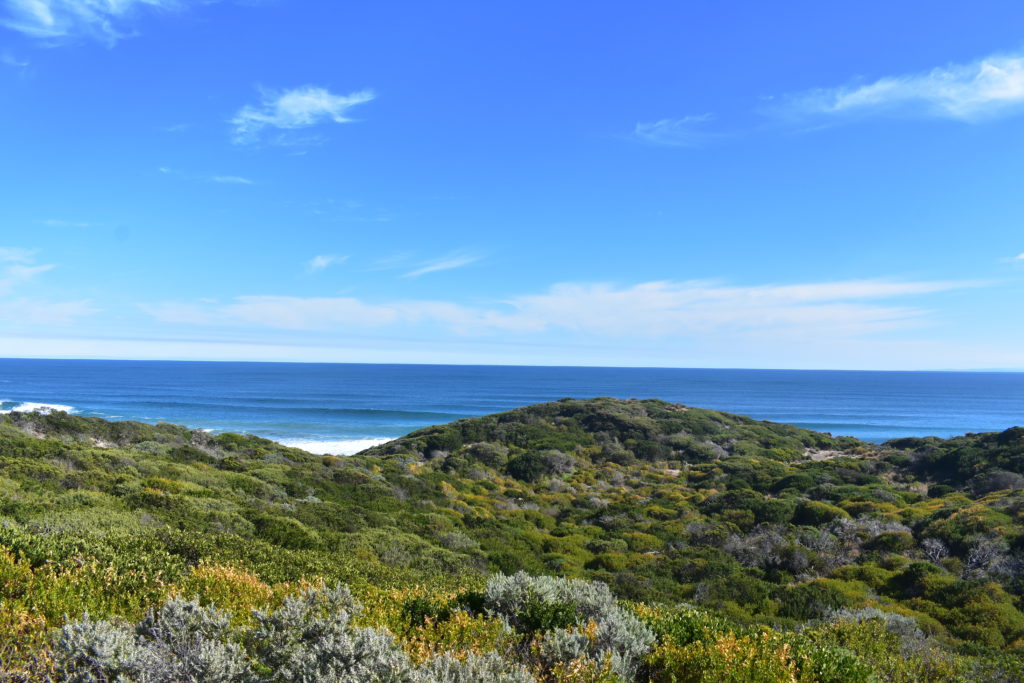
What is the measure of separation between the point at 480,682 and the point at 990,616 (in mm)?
12826

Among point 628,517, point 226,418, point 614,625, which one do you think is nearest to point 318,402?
point 226,418

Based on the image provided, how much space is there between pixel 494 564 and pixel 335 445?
131 feet

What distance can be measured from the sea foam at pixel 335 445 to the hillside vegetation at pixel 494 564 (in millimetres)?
15285

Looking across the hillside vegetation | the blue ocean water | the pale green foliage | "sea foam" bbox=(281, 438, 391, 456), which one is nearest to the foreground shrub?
the hillside vegetation

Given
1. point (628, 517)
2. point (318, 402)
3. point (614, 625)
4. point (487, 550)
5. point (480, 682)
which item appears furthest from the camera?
point (318, 402)

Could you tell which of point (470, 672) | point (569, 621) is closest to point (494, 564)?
point (569, 621)

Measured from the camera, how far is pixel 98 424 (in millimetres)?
25922

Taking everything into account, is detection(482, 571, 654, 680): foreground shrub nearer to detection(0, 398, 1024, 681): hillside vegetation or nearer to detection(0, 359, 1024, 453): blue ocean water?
detection(0, 398, 1024, 681): hillside vegetation

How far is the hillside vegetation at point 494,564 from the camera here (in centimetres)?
427

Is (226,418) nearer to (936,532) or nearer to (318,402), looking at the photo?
(318,402)

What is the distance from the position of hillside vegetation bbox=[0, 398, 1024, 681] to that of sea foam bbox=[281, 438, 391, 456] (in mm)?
15285

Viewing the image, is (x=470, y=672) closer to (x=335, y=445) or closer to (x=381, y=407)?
(x=335, y=445)

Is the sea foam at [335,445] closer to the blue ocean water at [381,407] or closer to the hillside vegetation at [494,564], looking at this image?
the blue ocean water at [381,407]

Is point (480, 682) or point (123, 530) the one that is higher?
point (480, 682)
